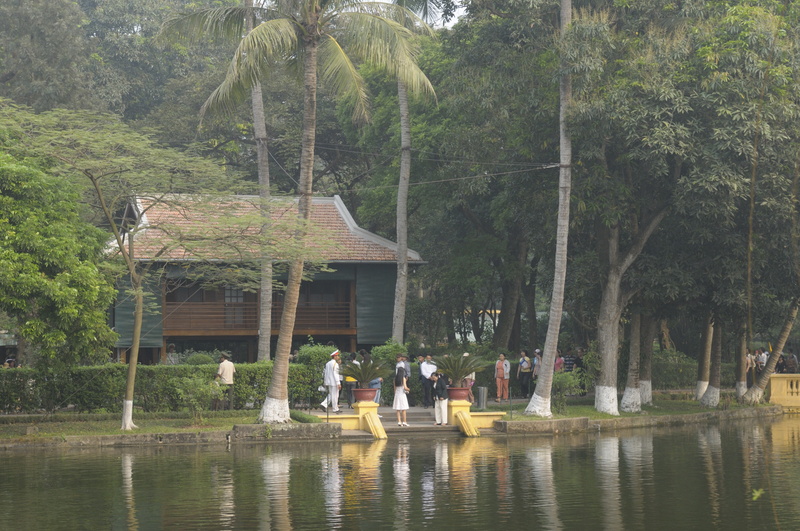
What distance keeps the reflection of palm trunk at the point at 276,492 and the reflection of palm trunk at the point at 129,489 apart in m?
1.66

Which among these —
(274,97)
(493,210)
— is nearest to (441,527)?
(493,210)

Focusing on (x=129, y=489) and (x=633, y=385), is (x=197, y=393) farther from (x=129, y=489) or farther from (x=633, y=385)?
(x=633, y=385)

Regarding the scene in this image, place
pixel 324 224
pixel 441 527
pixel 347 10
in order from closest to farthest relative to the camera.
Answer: pixel 441 527 < pixel 347 10 < pixel 324 224

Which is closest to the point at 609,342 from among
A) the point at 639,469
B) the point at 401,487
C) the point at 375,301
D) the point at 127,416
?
the point at 639,469

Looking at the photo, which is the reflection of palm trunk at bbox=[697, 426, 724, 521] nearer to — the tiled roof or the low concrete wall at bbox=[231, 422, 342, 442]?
the low concrete wall at bbox=[231, 422, 342, 442]

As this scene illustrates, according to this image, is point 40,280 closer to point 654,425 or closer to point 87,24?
point 654,425

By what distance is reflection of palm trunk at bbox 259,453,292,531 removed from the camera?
42.3 feet

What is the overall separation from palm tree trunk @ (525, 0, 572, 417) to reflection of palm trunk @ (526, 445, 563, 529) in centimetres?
421

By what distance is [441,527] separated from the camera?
12461 millimetres

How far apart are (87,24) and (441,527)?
163 feet

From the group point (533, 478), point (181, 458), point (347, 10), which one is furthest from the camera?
point (347, 10)

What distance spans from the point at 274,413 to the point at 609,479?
9984 millimetres

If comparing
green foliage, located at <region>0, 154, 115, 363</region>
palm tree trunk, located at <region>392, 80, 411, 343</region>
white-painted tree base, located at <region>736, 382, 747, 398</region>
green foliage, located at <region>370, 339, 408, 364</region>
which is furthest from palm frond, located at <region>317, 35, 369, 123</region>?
white-painted tree base, located at <region>736, 382, 747, 398</region>

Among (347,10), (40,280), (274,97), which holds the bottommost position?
(40,280)
